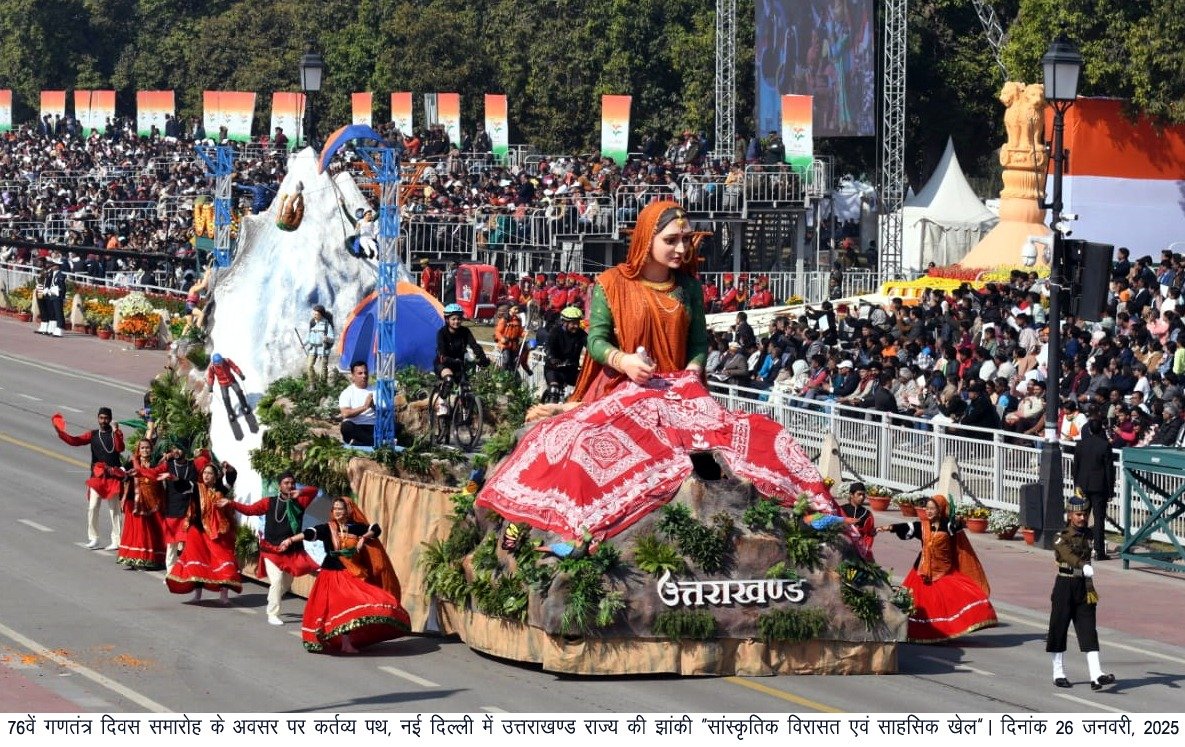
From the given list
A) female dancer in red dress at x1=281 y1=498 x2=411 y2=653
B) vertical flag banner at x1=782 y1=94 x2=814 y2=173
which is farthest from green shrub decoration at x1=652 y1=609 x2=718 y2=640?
vertical flag banner at x1=782 y1=94 x2=814 y2=173

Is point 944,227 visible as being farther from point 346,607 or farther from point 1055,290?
point 346,607

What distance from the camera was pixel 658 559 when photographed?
60.6 feet

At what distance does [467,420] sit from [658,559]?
755 cm

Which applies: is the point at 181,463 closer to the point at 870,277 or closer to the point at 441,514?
the point at 441,514

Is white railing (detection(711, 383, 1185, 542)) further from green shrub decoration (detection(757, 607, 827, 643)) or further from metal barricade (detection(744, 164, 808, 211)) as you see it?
metal barricade (detection(744, 164, 808, 211))

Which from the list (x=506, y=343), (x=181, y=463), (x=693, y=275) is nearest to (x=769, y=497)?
Answer: (x=693, y=275)

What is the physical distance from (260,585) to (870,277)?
33.9m

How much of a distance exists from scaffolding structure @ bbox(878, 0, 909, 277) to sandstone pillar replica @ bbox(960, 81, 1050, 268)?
5.38 m

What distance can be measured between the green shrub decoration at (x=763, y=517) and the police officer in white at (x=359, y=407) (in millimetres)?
5929

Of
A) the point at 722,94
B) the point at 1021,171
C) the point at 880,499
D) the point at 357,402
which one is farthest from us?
the point at 722,94

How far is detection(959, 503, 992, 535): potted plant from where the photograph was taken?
93.8 ft

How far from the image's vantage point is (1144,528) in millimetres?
25516

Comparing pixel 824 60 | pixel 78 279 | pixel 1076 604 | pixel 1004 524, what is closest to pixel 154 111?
pixel 78 279

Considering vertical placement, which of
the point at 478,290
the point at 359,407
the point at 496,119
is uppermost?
the point at 496,119
